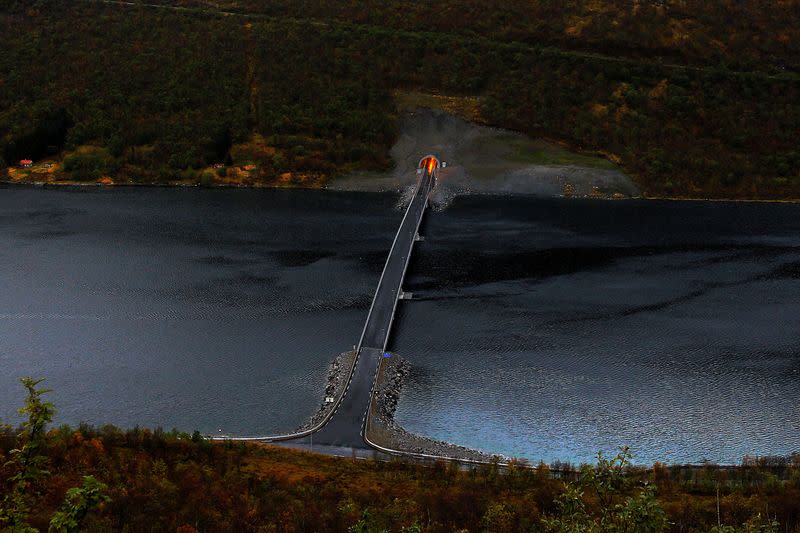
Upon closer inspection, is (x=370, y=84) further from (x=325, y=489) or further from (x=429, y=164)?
(x=325, y=489)

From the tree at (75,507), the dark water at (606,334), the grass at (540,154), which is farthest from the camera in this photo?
the grass at (540,154)

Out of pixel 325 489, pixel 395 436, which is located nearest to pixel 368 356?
pixel 395 436

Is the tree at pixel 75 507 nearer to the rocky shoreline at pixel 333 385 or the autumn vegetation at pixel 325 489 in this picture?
the autumn vegetation at pixel 325 489

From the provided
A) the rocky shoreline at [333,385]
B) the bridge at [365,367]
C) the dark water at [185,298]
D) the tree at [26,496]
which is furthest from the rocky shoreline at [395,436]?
the tree at [26,496]

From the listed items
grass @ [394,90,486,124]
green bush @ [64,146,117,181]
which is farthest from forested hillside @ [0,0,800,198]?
grass @ [394,90,486,124]

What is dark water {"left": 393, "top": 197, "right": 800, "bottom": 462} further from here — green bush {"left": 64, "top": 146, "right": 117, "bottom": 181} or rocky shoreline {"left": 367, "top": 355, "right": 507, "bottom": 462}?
green bush {"left": 64, "top": 146, "right": 117, "bottom": 181}

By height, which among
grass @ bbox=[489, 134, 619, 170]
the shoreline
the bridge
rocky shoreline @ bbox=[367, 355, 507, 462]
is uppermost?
grass @ bbox=[489, 134, 619, 170]
